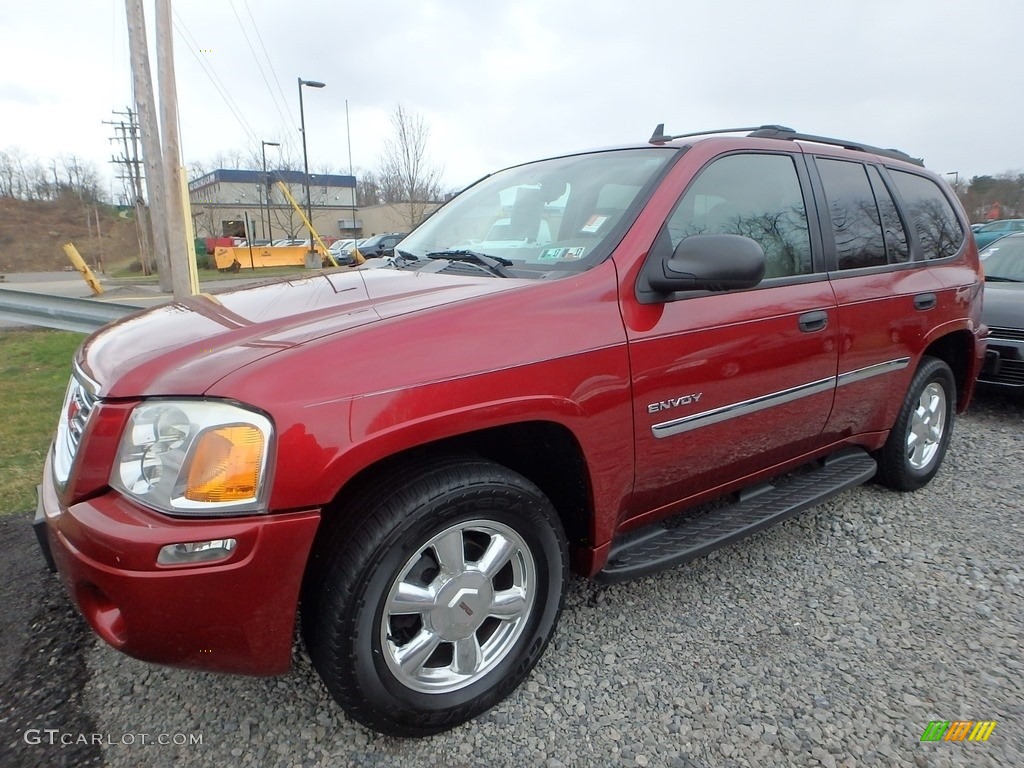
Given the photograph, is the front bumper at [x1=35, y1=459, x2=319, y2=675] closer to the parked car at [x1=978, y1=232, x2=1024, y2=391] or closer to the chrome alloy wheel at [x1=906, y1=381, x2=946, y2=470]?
the chrome alloy wheel at [x1=906, y1=381, x2=946, y2=470]

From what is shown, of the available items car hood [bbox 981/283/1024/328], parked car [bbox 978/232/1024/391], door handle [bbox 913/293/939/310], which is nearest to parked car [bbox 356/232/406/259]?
door handle [bbox 913/293/939/310]

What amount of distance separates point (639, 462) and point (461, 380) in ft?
2.54

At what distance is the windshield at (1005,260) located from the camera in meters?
5.98

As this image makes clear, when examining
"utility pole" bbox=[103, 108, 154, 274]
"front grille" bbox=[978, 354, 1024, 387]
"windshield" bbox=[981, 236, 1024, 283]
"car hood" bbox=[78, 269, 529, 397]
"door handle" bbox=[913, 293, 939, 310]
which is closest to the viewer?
"car hood" bbox=[78, 269, 529, 397]

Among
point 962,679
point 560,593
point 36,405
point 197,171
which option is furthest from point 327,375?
point 197,171

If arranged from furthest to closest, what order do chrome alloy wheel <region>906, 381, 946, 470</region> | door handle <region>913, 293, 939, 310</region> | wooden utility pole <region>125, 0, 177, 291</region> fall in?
1. wooden utility pole <region>125, 0, 177, 291</region>
2. chrome alloy wheel <region>906, 381, 946, 470</region>
3. door handle <region>913, 293, 939, 310</region>

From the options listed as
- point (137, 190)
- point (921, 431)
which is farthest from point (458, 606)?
point (137, 190)

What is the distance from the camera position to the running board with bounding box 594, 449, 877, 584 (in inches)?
90.7

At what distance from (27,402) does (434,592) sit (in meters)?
4.88

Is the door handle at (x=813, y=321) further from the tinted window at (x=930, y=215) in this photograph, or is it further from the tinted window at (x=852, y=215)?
the tinted window at (x=930, y=215)
